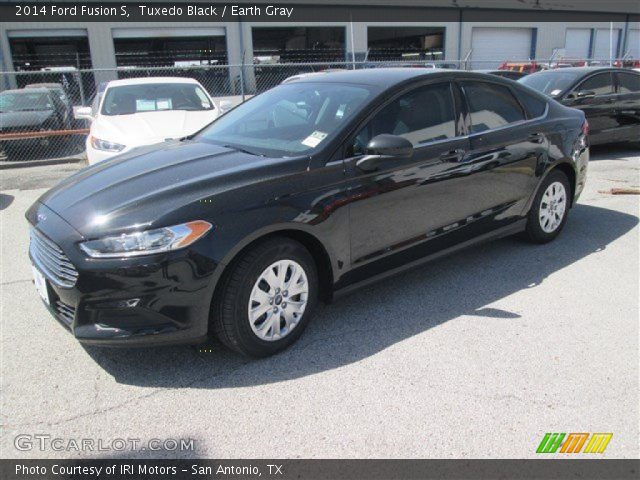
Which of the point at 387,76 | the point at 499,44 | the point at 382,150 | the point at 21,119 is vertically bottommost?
the point at 21,119

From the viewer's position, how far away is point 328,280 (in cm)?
338

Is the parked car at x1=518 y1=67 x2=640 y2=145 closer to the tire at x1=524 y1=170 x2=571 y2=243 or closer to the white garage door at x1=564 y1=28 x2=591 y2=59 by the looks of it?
the tire at x1=524 y1=170 x2=571 y2=243

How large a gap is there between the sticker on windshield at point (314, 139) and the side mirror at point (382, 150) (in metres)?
0.29

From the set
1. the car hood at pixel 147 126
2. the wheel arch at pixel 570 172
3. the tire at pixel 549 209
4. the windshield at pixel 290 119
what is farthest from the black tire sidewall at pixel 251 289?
the car hood at pixel 147 126

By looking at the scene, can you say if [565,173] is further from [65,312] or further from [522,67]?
[522,67]

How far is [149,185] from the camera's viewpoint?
119 inches

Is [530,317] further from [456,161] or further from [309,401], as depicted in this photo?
[309,401]

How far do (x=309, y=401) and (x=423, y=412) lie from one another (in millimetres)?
596

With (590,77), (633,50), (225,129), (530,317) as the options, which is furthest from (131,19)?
(633,50)

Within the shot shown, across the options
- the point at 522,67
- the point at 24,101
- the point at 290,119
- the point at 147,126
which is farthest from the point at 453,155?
the point at 522,67

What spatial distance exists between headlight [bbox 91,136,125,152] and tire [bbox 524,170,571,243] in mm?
4764

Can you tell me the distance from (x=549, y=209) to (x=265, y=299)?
3137mm

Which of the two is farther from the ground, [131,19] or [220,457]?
[131,19]

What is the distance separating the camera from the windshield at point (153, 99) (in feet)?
25.1
